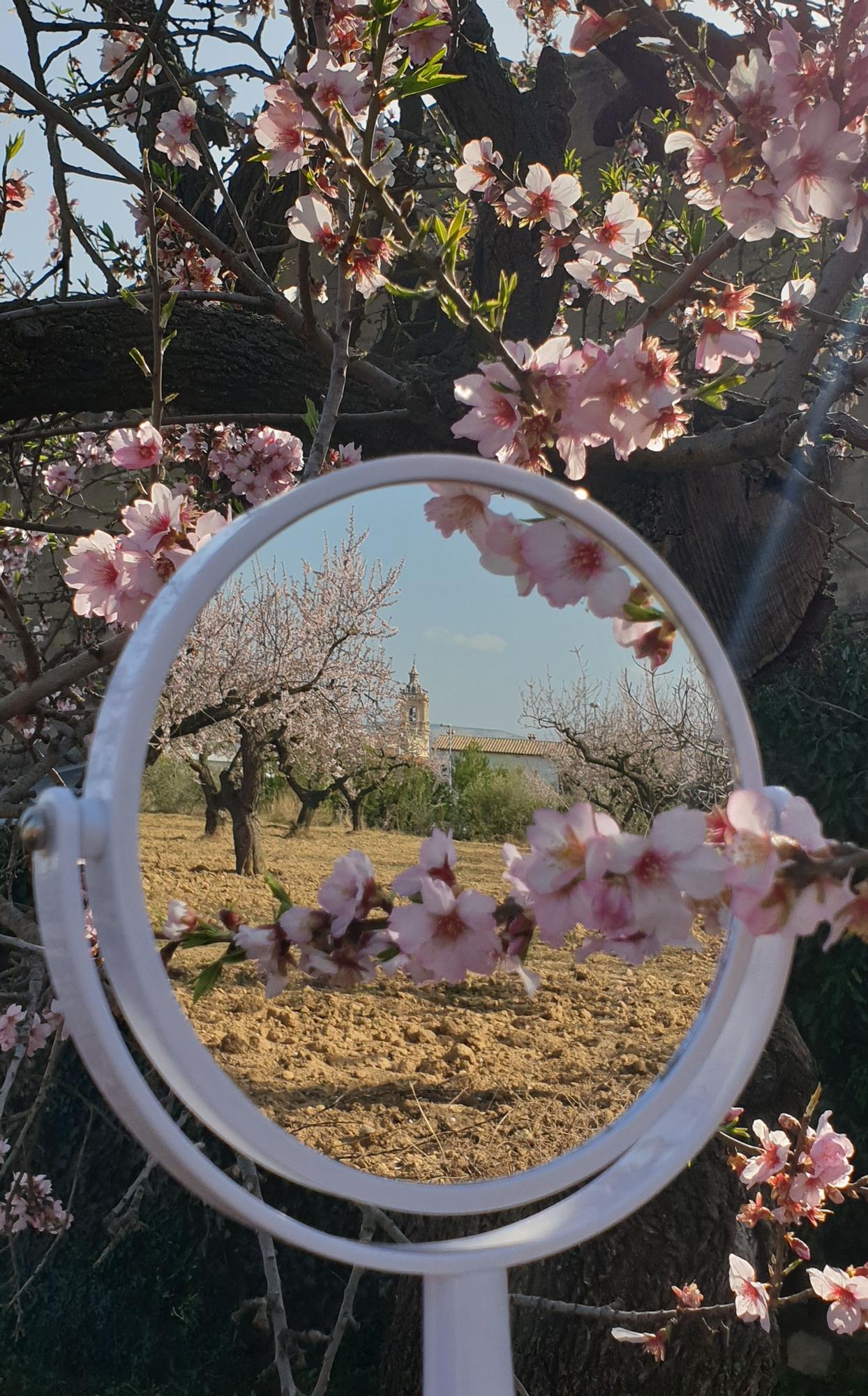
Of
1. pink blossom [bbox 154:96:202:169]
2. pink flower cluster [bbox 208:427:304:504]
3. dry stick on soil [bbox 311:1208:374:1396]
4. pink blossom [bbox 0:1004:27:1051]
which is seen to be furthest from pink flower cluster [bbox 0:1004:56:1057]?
pink blossom [bbox 154:96:202:169]

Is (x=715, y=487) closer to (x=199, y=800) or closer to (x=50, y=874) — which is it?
(x=199, y=800)

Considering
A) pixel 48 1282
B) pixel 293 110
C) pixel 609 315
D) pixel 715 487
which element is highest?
pixel 609 315

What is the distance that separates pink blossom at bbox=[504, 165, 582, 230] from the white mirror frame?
100 centimetres

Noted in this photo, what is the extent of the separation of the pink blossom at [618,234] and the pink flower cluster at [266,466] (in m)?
0.52

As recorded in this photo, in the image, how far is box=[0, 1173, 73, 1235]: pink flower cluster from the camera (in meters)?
2.14

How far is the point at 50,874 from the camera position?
0.51 meters

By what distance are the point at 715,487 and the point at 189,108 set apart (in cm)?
137

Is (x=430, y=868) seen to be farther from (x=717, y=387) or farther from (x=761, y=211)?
(x=761, y=211)

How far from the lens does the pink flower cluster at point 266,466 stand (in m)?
1.56

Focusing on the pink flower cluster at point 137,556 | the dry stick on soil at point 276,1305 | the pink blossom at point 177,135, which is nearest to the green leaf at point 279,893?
the pink flower cluster at point 137,556

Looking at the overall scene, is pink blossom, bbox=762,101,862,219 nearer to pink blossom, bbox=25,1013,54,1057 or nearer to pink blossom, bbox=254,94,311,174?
pink blossom, bbox=254,94,311,174

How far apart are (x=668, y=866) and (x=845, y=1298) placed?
1224 mm

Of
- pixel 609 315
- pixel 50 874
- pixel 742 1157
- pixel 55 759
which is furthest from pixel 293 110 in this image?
pixel 609 315

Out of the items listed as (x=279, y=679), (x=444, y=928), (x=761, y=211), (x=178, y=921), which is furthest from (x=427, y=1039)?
(x=761, y=211)
